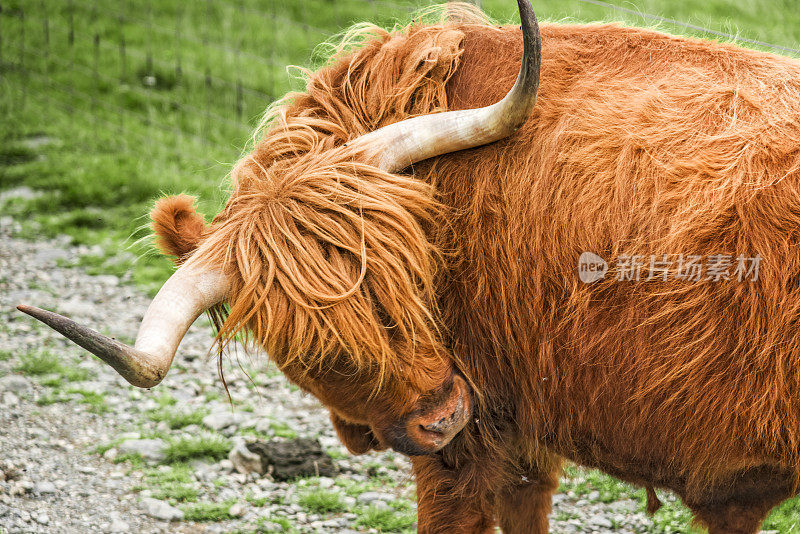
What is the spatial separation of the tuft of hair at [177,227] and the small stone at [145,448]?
190cm

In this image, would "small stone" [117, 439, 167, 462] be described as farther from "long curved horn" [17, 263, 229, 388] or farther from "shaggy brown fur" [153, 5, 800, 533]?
"long curved horn" [17, 263, 229, 388]

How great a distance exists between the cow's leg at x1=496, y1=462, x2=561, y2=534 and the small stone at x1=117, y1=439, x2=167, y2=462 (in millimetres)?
1942

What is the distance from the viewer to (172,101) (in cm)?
823

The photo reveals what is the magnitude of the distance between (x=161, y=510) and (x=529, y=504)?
5.81ft

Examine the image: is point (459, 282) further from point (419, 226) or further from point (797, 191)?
point (797, 191)

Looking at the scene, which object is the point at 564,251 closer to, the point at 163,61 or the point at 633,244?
the point at 633,244

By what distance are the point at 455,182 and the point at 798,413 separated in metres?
1.26

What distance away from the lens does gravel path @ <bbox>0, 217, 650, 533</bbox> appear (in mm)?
3910

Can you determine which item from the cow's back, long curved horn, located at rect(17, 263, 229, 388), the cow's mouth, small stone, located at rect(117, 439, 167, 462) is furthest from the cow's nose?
small stone, located at rect(117, 439, 167, 462)

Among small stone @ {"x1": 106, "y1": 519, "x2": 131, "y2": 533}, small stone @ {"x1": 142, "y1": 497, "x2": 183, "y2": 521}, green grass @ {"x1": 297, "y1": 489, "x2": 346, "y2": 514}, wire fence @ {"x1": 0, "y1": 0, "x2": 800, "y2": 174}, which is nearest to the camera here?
small stone @ {"x1": 106, "y1": 519, "x2": 131, "y2": 533}

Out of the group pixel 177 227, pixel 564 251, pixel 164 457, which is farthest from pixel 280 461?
pixel 564 251

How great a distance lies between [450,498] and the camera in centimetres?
300

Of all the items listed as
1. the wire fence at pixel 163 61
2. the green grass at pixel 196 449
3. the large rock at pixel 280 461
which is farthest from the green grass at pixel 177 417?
the wire fence at pixel 163 61

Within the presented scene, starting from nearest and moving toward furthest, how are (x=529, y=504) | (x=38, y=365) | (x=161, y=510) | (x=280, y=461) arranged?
(x=529, y=504) < (x=161, y=510) < (x=280, y=461) < (x=38, y=365)
